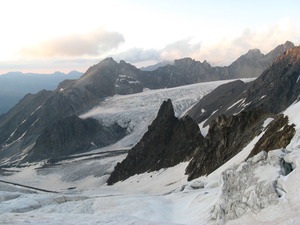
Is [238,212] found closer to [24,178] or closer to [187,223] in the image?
[187,223]

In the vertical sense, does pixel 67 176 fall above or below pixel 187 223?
below

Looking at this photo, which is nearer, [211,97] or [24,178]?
[24,178]

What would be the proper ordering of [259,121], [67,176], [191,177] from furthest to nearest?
[67,176] < [191,177] < [259,121]

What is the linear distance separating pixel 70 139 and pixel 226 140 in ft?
462

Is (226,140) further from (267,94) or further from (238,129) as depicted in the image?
(267,94)

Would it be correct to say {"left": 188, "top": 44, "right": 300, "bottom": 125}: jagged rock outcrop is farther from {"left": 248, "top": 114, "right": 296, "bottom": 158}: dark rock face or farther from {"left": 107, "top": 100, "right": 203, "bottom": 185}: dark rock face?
{"left": 248, "top": 114, "right": 296, "bottom": 158}: dark rock face

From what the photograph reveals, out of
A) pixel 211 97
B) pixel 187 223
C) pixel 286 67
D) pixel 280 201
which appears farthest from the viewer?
pixel 211 97

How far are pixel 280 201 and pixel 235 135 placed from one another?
42.9 meters

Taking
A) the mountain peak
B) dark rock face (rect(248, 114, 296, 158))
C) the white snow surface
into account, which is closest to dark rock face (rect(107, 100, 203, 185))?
dark rock face (rect(248, 114, 296, 158))

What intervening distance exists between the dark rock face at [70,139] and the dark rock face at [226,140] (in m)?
126

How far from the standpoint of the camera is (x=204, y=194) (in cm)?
3212

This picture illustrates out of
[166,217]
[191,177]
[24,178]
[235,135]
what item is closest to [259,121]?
[235,135]

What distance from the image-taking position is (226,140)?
64.4 meters

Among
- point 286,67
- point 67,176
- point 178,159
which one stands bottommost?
point 67,176
